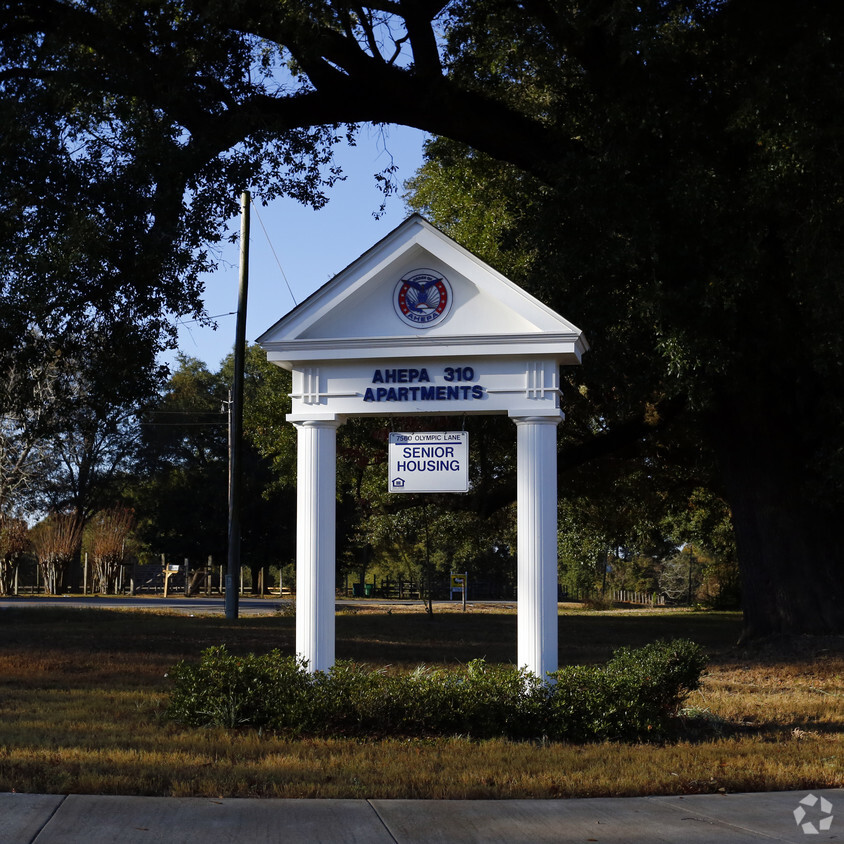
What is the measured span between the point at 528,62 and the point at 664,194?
249 inches

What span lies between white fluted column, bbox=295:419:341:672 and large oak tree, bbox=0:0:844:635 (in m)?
4.91

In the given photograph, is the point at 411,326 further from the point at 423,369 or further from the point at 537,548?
the point at 537,548

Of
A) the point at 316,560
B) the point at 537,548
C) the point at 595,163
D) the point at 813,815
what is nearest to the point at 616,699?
the point at 537,548

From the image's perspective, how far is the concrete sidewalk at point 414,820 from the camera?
651cm

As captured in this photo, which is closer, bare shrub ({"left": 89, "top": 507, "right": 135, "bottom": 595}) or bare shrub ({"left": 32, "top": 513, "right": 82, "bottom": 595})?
bare shrub ({"left": 32, "top": 513, "right": 82, "bottom": 595})

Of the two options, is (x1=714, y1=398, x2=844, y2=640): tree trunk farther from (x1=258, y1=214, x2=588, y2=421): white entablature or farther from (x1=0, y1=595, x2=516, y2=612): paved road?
(x1=0, y1=595, x2=516, y2=612): paved road

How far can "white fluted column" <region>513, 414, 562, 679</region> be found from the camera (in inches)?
422

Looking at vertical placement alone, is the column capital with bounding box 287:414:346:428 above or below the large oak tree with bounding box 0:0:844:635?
below

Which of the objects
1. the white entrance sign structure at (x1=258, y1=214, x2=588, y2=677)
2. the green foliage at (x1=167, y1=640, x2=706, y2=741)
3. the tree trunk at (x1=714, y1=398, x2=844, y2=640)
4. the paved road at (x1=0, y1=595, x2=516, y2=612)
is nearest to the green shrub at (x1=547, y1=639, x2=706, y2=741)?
the green foliage at (x1=167, y1=640, x2=706, y2=741)

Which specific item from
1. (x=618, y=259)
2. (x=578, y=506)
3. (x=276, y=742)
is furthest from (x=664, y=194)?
(x=578, y=506)

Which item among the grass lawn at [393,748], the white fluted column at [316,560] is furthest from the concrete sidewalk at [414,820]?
the white fluted column at [316,560]

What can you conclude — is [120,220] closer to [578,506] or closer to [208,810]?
[208,810]

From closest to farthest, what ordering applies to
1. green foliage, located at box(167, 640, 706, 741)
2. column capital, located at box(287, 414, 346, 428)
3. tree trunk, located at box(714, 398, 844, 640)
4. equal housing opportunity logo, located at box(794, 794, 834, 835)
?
equal housing opportunity logo, located at box(794, 794, 834, 835)
green foliage, located at box(167, 640, 706, 741)
column capital, located at box(287, 414, 346, 428)
tree trunk, located at box(714, 398, 844, 640)

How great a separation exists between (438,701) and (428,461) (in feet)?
7.65
